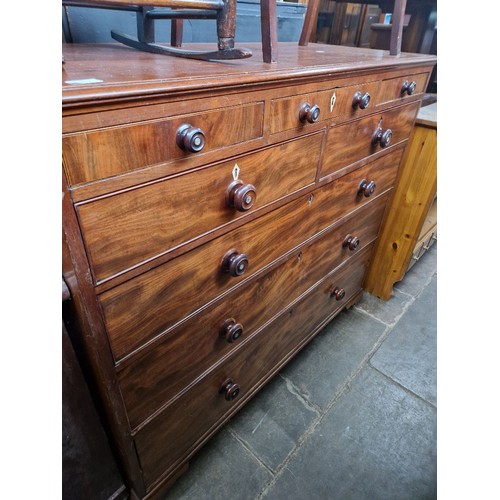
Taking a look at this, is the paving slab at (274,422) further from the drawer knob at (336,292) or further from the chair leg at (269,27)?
the chair leg at (269,27)

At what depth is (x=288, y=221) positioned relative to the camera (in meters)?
0.98

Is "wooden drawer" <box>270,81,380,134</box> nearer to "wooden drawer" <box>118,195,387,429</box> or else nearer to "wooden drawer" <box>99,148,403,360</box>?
"wooden drawer" <box>99,148,403,360</box>

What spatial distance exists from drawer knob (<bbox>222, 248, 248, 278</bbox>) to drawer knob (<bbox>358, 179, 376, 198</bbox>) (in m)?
0.62

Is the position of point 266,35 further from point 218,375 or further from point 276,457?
point 276,457

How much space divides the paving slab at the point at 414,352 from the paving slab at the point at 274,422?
17.3 inches

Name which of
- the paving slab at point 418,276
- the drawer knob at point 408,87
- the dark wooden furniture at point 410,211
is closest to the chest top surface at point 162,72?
the drawer knob at point 408,87

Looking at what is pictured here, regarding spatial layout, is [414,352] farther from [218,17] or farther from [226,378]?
[218,17]

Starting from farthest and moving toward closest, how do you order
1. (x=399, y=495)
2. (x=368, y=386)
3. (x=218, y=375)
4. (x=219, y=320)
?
1. (x=368, y=386)
2. (x=399, y=495)
3. (x=218, y=375)
4. (x=219, y=320)

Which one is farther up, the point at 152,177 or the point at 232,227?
the point at 152,177

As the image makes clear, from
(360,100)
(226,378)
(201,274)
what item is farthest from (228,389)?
(360,100)

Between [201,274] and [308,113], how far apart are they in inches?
17.6

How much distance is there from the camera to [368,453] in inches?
49.5

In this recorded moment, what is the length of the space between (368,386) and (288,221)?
93 cm
